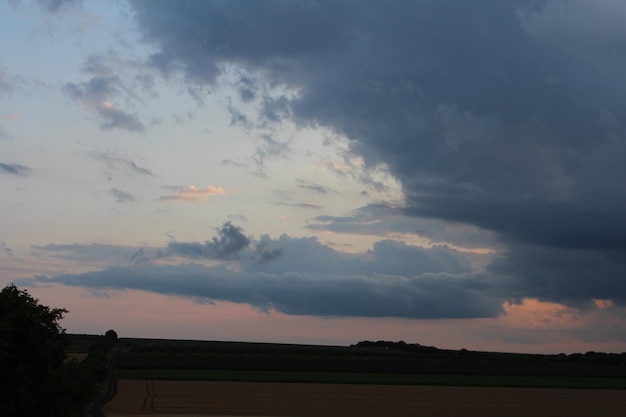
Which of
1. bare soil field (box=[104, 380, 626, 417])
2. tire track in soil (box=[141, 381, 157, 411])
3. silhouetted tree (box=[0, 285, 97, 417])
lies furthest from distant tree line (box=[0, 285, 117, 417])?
tire track in soil (box=[141, 381, 157, 411])

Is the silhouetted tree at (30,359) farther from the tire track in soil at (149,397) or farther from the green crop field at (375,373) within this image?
the green crop field at (375,373)

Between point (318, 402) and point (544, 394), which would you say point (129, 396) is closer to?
point (318, 402)

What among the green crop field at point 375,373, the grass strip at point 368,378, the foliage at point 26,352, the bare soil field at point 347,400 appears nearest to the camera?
the foliage at point 26,352

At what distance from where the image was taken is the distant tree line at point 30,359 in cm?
3147

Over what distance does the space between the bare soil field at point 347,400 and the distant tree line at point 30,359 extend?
1982 cm

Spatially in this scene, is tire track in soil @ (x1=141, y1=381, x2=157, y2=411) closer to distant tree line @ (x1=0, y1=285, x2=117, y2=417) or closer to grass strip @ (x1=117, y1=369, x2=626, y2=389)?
grass strip @ (x1=117, y1=369, x2=626, y2=389)

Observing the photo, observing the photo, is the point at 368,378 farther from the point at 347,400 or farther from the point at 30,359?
the point at 30,359

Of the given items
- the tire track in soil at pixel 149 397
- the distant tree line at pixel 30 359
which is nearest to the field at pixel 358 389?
the tire track in soil at pixel 149 397

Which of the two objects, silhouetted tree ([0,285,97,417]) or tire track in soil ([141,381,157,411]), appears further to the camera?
tire track in soil ([141,381,157,411])

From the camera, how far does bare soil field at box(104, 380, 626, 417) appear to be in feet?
198

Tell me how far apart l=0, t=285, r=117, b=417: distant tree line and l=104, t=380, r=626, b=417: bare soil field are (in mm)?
19818

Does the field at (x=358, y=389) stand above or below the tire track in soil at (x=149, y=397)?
above

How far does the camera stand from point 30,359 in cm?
3319

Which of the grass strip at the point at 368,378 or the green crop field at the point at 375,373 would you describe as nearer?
the grass strip at the point at 368,378
